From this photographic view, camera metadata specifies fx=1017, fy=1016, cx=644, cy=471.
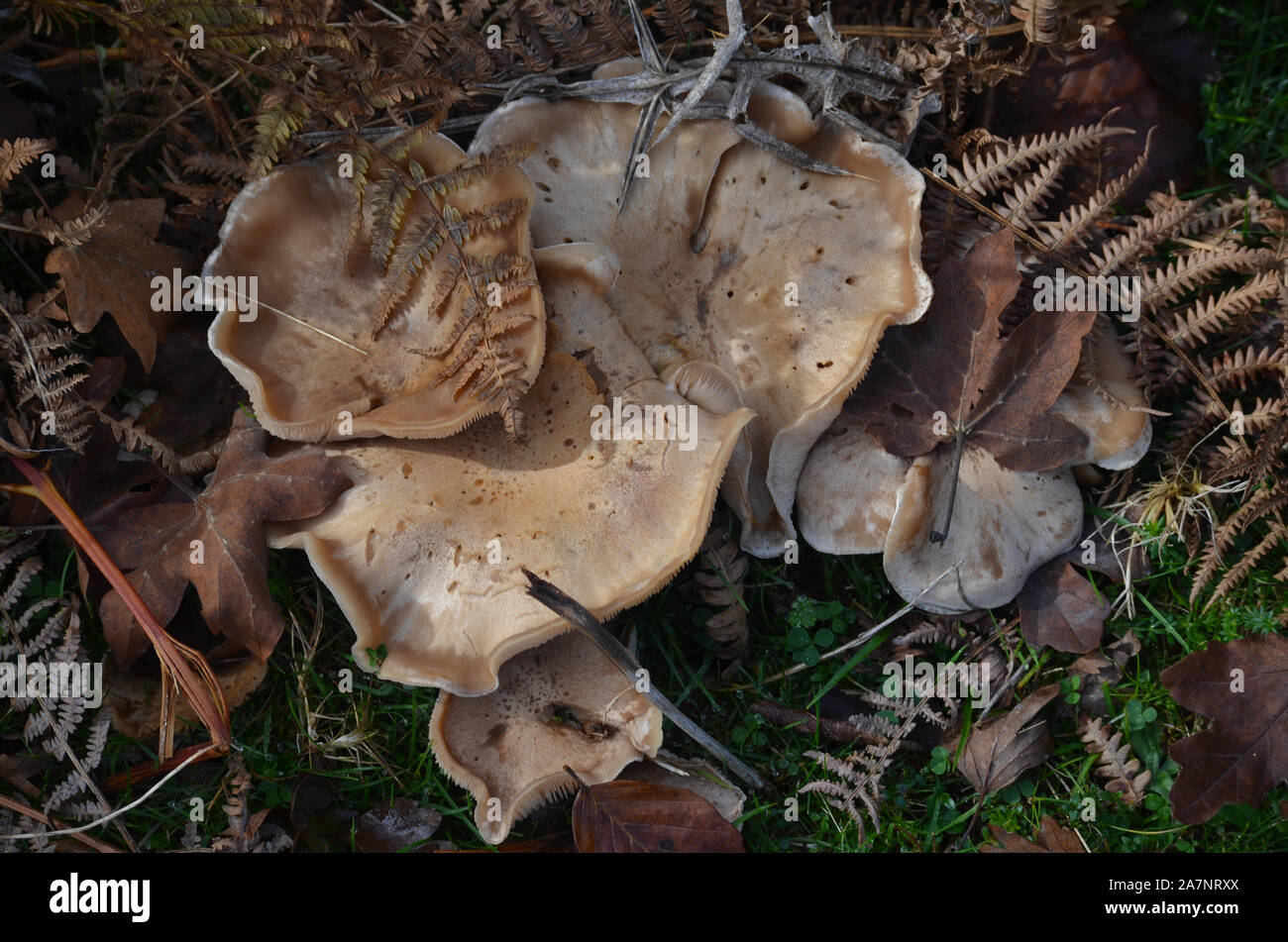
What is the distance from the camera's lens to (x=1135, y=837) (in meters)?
4.58

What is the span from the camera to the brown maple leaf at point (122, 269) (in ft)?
14.8

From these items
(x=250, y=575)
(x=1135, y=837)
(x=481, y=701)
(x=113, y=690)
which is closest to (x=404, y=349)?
(x=250, y=575)

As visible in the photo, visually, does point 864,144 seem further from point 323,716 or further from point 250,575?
point 323,716

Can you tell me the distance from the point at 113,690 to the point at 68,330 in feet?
5.38

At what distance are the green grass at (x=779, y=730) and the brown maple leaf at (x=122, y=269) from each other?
1.10m

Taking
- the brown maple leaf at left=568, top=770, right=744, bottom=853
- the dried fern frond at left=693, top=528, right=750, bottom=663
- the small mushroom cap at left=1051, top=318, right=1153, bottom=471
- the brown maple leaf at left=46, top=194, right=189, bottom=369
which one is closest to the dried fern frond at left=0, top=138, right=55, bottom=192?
the brown maple leaf at left=46, top=194, right=189, bottom=369

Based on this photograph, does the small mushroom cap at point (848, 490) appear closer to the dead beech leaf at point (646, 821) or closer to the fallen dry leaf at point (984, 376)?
the fallen dry leaf at point (984, 376)

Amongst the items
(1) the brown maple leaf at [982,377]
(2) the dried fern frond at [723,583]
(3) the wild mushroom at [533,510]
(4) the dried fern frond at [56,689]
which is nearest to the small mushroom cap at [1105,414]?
(1) the brown maple leaf at [982,377]

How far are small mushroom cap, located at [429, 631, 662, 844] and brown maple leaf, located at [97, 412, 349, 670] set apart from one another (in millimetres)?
970

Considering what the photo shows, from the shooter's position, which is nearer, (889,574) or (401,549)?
(401,549)

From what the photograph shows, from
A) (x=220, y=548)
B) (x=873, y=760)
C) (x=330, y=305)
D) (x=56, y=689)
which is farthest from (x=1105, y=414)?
(x=56, y=689)

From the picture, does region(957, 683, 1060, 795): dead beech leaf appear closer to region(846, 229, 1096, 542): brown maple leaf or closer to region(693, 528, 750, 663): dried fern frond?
region(846, 229, 1096, 542): brown maple leaf

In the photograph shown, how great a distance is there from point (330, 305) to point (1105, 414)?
11.4 feet

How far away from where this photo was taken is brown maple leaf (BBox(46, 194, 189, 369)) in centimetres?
450
